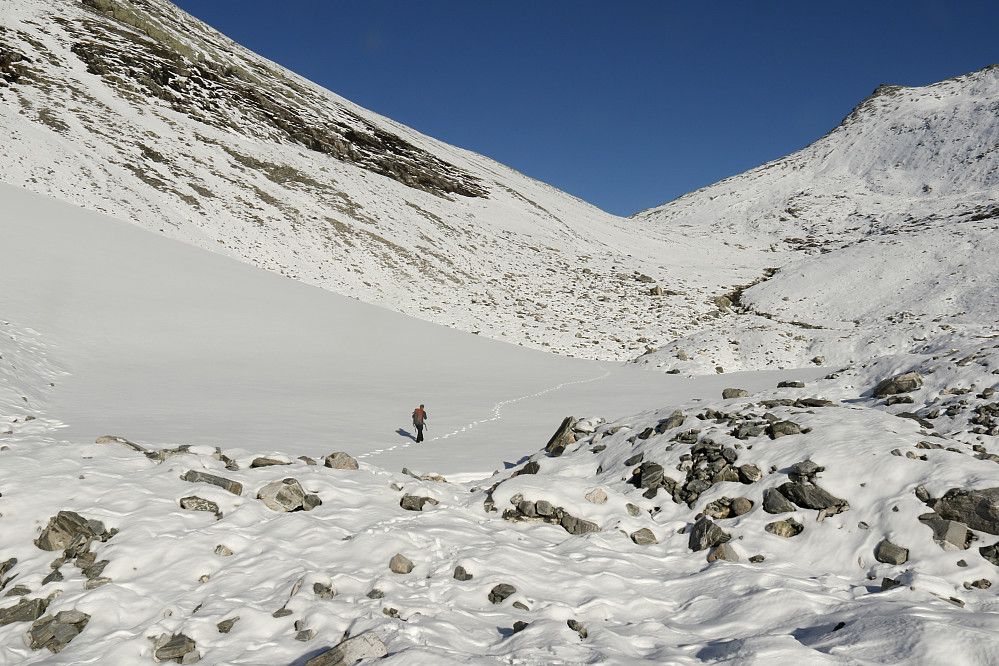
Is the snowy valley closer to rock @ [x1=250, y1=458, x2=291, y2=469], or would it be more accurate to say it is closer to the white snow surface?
the white snow surface

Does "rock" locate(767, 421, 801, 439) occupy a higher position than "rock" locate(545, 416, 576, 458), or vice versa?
"rock" locate(767, 421, 801, 439)

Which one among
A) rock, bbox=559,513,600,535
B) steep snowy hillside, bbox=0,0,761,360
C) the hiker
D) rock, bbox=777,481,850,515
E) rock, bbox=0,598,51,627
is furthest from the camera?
steep snowy hillside, bbox=0,0,761,360

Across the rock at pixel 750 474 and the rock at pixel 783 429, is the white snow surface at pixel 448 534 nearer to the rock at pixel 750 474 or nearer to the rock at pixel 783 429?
the rock at pixel 750 474

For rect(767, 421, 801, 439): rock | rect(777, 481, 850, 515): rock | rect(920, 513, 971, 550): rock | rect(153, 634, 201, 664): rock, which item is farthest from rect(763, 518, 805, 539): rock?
rect(153, 634, 201, 664): rock

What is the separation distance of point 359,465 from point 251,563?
155 inches

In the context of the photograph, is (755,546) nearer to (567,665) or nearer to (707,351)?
(567,665)

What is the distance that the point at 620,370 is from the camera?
26.6m

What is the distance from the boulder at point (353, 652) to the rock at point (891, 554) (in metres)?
6.33

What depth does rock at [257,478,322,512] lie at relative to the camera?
7.92 metres

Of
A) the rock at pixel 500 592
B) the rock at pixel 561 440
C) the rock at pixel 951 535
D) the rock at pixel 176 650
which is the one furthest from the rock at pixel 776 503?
the rock at pixel 176 650

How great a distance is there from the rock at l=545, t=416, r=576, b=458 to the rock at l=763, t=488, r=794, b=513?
5.01 m

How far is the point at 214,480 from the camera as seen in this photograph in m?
8.12

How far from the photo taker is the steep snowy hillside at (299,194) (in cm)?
3369

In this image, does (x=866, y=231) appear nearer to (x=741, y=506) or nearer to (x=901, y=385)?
(x=901, y=385)
